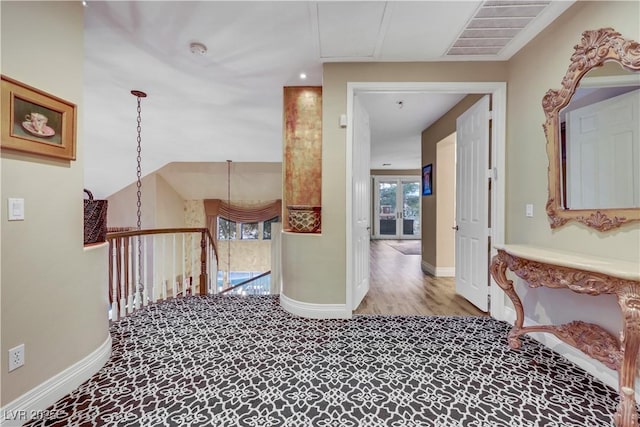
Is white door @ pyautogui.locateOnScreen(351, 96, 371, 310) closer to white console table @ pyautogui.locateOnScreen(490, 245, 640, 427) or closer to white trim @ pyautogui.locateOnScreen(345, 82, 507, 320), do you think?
white trim @ pyautogui.locateOnScreen(345, 82, 507, 320)

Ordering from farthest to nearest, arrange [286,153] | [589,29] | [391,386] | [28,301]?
1. [286,153]
2. [589,29]
3. [391,386]
4. [28,301]

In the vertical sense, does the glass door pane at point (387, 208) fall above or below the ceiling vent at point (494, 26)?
below

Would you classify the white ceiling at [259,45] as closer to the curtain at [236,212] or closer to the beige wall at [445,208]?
the beige wall at [445,208]

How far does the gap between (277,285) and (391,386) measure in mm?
4005

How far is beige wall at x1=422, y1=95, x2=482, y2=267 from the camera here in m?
4.23

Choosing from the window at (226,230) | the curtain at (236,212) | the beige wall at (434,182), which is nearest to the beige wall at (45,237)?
the beige wall at (434,182)

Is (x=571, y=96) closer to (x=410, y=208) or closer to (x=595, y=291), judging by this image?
(x=595, y=291)

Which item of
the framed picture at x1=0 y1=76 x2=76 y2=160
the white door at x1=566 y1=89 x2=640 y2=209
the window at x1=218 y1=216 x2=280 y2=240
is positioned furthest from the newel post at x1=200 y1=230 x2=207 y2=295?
the window at x1=218 y1=216 x2=280 y2=240

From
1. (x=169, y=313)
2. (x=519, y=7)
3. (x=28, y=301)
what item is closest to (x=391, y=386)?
(x=28, y=301)

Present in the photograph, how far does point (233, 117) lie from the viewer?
14.4ft

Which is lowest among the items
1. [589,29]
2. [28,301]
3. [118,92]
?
[28,301]

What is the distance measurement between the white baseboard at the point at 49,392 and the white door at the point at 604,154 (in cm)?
353

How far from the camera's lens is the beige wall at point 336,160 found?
283 cm

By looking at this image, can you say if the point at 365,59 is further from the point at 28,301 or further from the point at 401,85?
the point at 28,301
